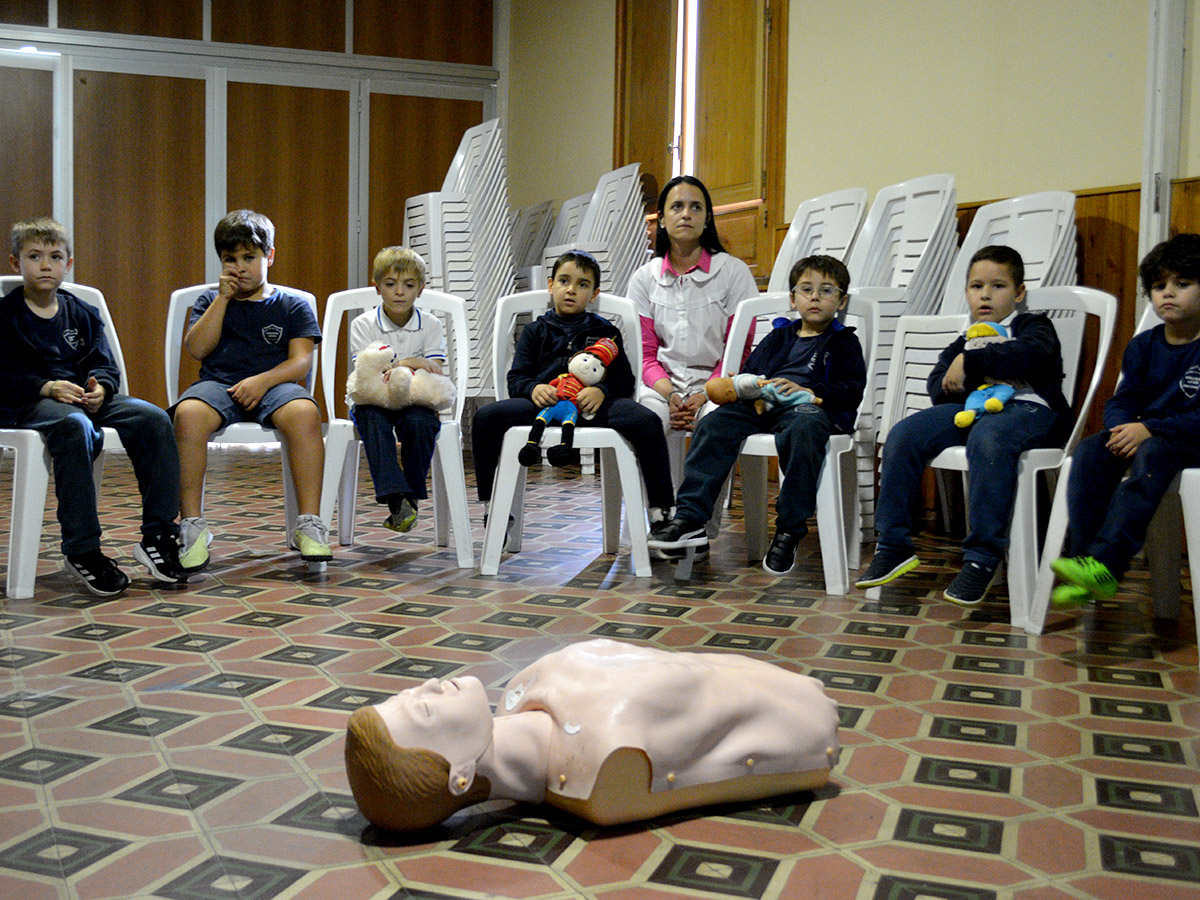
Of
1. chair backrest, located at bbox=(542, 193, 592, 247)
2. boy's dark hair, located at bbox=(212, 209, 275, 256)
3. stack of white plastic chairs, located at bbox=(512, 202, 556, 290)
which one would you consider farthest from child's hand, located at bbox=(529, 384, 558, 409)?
stack of white plastic chairs, located at bbox=(512, 202, 556, 290)

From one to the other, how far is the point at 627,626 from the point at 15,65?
21.3 feet

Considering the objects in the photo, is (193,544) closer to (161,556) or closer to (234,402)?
(161,556)

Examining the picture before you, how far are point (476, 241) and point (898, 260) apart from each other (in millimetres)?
2551

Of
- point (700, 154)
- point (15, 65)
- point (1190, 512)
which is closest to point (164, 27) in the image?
point (15, 65)

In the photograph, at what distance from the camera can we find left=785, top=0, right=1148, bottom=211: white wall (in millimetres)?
3598

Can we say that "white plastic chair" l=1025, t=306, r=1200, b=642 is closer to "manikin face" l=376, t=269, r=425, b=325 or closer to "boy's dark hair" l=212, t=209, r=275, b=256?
"manikin face" l=376, t=269, r=425, b=325

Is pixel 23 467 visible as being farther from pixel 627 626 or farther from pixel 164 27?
pixel 164 27

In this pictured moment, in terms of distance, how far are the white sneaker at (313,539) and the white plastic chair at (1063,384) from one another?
1.54 m

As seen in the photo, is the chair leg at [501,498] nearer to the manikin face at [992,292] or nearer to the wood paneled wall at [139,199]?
the manikin face at [992,292]

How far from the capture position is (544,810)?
59.9 inches

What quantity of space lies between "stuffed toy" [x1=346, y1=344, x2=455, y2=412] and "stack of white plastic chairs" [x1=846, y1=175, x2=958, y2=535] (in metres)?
1.29

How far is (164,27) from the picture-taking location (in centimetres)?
740

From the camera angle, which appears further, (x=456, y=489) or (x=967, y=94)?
(x=967, y=94)

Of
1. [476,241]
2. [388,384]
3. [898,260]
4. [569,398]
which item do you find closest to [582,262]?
[569,398]
